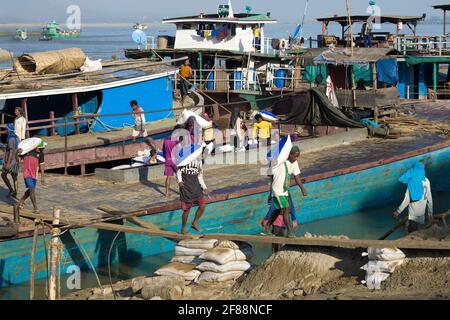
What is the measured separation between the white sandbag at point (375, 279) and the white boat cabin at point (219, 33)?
64.3 feet

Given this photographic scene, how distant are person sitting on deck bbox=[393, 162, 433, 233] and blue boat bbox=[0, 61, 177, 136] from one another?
7316 mm

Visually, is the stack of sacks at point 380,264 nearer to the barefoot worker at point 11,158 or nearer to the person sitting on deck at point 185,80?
the barefoot worker at point 11,158

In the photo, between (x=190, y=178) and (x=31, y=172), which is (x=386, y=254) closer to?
(x=190, y=178)

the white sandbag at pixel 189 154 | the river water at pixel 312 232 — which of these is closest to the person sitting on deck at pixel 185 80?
the river water at pixel 312 232

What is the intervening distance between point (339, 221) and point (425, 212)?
207 inches

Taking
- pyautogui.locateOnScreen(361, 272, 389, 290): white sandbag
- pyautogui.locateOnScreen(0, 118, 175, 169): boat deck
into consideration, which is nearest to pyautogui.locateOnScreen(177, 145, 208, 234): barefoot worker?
pyautogui.locateOnScreen(361, 272, 389, 290): white sandbag

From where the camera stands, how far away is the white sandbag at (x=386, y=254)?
848cm

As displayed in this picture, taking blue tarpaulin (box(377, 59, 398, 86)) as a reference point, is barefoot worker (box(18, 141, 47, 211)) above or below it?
below

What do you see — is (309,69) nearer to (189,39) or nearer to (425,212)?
(189,39)

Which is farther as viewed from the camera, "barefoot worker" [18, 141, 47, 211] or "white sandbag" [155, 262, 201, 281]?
"barefoot worker" [18, 141, 47, 211]

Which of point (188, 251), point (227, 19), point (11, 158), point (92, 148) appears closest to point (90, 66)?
point (92, 148)

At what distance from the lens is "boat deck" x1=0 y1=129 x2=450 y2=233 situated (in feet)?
42.4

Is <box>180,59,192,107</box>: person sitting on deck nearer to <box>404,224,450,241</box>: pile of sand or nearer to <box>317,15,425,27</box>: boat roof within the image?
<box>317,15,425,27</box>: boat roof

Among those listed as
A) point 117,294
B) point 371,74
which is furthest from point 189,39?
point 117,294
